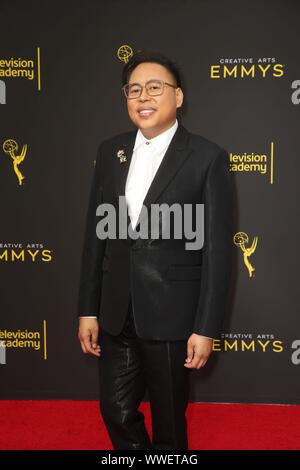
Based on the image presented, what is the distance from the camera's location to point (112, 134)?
2.90 m

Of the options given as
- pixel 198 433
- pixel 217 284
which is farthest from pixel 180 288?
pixel 198 433

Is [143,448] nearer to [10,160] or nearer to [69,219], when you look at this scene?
[69,219]

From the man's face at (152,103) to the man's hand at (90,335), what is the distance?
0.82m

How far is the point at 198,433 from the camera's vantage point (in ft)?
8.69

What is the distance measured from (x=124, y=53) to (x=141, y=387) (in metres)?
1.92

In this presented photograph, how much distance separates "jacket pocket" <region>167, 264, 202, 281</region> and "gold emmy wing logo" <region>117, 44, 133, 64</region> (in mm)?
1557

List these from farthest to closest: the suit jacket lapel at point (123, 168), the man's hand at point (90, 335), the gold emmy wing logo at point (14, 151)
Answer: the gold emmy wing logo at point (14, 151) → the man's hand at point (90, 335) → the suit jacket lapel at point (123, 168)

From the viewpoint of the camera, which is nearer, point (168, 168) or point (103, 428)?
point (168, 168)

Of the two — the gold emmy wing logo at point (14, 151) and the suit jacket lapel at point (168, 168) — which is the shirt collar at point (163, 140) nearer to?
the suit jacket lapel at point (168, 168)

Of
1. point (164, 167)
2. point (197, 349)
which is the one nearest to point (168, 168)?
point (164, 167)

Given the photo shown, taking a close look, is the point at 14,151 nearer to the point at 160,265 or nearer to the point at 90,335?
the point at 90,335

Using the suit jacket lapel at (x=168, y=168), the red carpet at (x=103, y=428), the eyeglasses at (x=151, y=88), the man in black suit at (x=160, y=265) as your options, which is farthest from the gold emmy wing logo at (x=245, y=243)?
the eyeglasses at (x=151, y=88)

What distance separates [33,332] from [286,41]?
2.36m

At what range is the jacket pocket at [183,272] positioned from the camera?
5.88 feet
